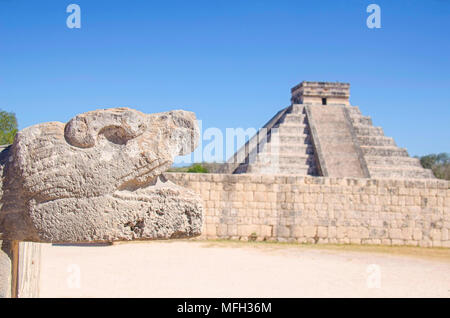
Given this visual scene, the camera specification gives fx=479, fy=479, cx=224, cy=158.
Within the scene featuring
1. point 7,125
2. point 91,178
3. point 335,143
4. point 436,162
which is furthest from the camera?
point 436,162

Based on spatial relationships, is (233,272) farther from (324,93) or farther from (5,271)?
(324,93)

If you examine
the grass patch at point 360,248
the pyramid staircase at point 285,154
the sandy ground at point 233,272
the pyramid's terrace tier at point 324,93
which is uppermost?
the pyramid's terrace tier at point 324,93

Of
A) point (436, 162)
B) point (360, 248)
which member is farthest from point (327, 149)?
point (436, 162)

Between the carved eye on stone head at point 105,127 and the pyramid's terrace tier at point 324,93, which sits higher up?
the pyramid's terrace tier at point 324,93

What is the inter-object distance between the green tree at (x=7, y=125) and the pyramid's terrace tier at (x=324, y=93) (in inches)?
763

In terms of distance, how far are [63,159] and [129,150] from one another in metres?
0.34

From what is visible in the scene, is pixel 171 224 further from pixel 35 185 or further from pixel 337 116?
pixel 337 116

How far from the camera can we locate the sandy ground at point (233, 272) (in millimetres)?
7000

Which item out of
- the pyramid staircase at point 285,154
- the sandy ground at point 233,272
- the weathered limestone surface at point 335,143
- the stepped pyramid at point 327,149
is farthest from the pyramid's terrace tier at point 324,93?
the sandy ground at point 233,272

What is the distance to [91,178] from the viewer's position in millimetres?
Result: 2477

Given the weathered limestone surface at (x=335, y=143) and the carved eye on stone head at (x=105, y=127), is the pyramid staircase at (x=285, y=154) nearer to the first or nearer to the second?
the weathered limestone surface at (x=335, y=143)

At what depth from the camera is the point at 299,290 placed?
23.8ft

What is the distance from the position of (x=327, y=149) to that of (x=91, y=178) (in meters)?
22.6

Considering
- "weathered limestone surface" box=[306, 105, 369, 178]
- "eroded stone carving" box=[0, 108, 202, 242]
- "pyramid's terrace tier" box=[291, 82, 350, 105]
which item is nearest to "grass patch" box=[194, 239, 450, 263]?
"weathered limestone surface" box=[306, 105, 369, 178]
